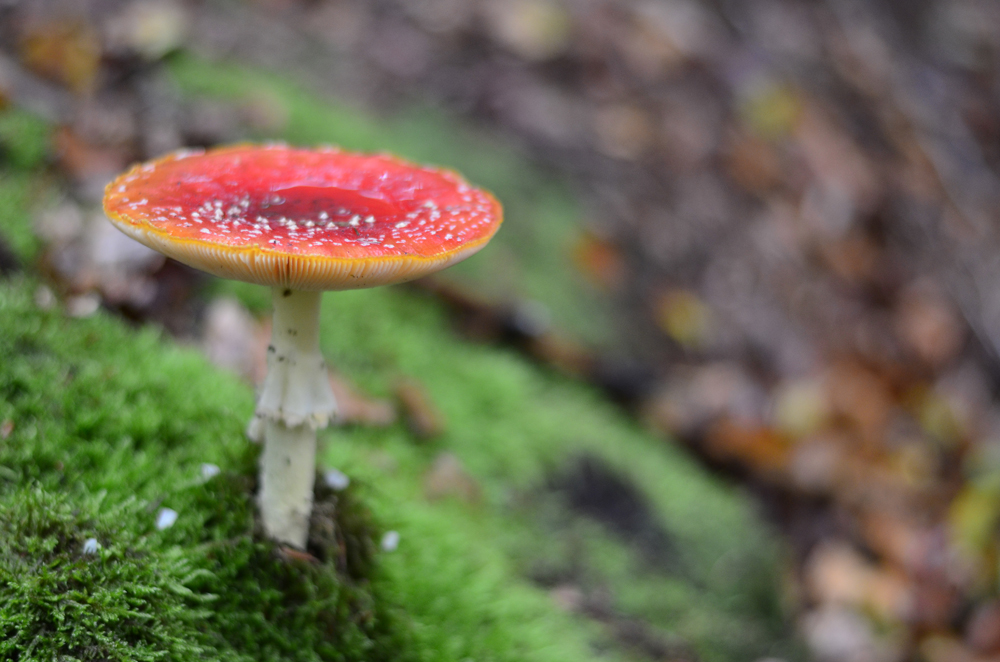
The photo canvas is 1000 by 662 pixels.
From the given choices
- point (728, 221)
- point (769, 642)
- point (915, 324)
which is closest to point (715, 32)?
point (728, 221)

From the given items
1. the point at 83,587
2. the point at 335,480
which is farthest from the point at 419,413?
the point at 83,587

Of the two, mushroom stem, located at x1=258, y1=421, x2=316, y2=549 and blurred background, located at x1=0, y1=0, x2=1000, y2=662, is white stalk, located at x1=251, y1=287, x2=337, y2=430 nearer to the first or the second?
mushroom stem, located at x1=258, y1=421, x2=316, y2=549

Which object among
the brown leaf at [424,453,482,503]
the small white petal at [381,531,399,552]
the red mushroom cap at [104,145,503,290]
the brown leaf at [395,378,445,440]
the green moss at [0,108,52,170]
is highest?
the red mushroom cap at [104,145,503,290]

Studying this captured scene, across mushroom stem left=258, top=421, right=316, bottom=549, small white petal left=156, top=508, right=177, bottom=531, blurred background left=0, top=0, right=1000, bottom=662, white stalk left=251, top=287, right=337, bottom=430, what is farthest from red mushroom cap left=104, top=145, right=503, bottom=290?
blurred background left=0, top=0, right=1000, bottom=662

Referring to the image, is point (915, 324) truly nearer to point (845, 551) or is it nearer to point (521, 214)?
point (845, 551)

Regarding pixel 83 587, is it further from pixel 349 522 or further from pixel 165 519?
pixel 349 522

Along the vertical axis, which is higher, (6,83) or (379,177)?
(379,177)
